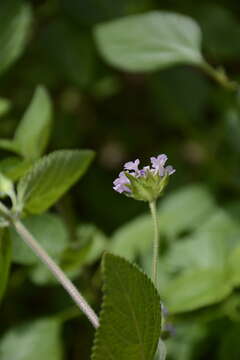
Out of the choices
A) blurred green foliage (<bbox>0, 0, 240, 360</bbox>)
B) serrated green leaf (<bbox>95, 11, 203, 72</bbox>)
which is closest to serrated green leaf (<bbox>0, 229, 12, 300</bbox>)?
blurred green foliage (<bbox>0, 0, 240, 360</bbox>)

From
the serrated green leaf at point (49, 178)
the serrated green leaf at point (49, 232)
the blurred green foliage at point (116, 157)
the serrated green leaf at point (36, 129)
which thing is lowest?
the blurred green foliage at point (116, 157)

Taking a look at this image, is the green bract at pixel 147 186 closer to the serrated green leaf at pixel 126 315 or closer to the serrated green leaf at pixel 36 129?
the serrated green leaf at pixel 126 315

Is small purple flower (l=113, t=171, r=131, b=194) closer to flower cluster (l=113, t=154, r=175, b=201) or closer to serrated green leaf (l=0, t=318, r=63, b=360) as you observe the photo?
flower cluster (l=113, t=154, r=175, b=201)

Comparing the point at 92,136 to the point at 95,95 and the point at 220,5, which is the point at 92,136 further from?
the point at 220,5

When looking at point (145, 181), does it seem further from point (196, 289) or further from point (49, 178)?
point (196, 289)

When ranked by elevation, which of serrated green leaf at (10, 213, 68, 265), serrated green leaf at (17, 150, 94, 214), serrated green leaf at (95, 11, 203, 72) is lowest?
serrated green leaf at (10, 213, 68, 265)

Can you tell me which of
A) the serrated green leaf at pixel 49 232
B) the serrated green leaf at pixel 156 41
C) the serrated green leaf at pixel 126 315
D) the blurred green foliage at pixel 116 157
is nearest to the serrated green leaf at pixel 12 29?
the blurred green foliage at pixel 116 157
